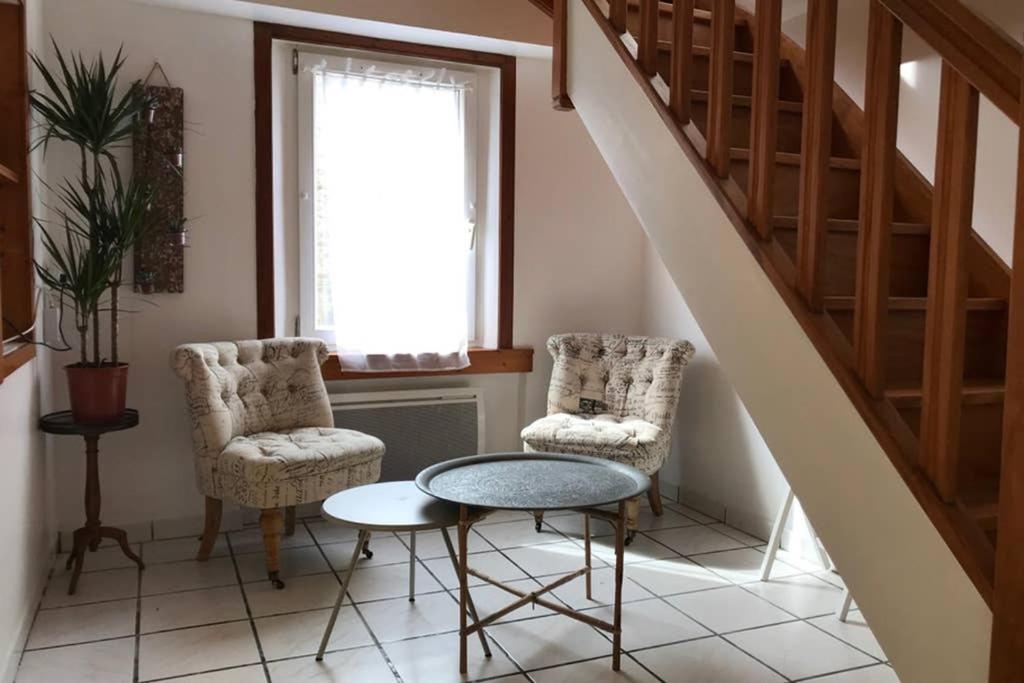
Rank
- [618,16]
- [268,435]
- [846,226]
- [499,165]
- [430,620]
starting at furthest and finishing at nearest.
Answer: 1. [499,165]
2. [268,435]
3. [430,620]
4. [618,16]
5. [846,226]

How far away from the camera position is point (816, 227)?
1.67 metres

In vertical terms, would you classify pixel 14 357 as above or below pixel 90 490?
above

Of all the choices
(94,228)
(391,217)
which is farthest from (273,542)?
(391,217)

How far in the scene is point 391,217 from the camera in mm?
3992

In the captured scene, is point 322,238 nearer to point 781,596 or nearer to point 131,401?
point 131,401

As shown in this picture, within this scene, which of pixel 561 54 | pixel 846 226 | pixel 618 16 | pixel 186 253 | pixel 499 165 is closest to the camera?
pixel 846 226

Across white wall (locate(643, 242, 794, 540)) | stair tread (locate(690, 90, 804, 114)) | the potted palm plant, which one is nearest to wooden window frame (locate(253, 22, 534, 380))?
the potted palm plant

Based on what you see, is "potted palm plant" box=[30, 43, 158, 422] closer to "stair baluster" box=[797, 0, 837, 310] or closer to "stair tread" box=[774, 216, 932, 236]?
"stair tread" box=[774, 216, 932, 236]

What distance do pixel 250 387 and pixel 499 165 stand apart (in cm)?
165

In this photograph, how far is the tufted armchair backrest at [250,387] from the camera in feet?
10.5

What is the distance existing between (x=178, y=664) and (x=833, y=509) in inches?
75.1

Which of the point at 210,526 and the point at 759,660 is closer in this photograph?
the point at 759,660

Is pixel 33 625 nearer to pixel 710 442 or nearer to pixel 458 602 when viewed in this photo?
pixel 458 602

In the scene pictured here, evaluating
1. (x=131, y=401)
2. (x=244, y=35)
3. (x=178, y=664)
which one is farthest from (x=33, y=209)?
(x=178, y=664)
